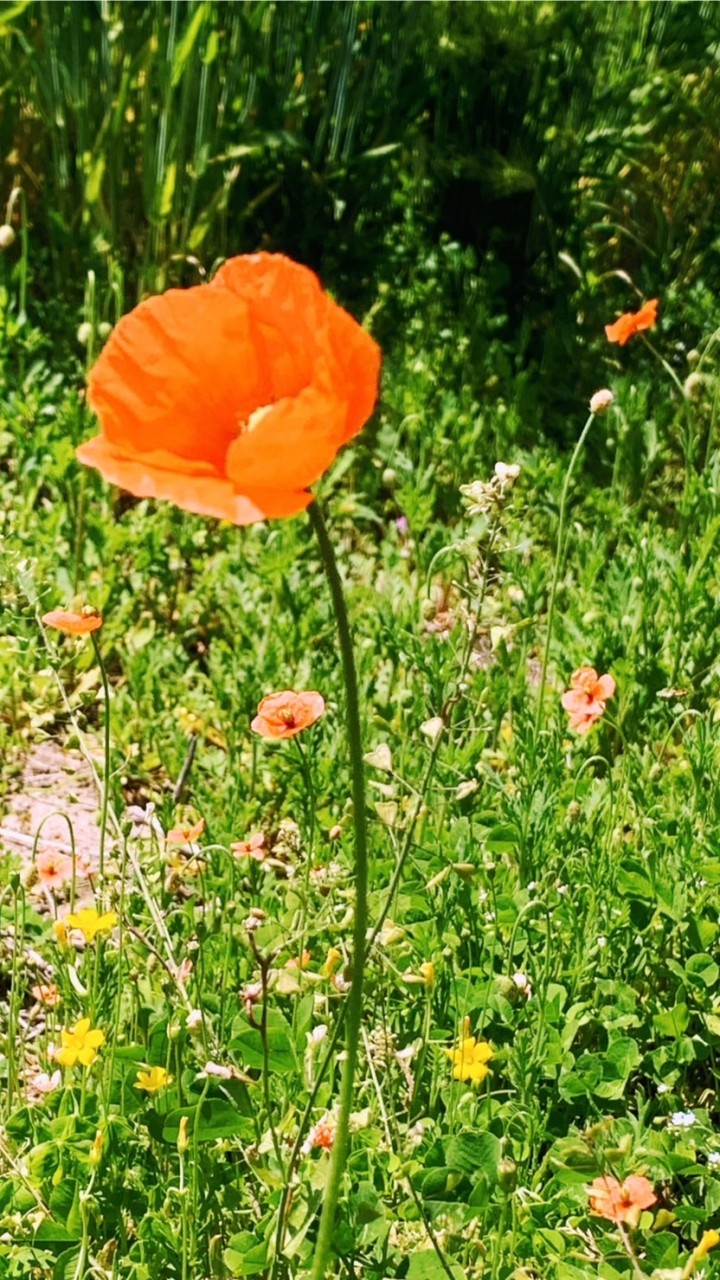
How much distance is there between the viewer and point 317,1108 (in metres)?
1.71

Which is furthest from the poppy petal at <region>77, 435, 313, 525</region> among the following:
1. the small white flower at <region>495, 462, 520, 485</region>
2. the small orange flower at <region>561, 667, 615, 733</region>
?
the small orange flower at <region>561, 667, 615, 733</region>

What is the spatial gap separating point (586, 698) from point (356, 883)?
98 cm

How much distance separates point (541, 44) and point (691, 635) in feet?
7.06

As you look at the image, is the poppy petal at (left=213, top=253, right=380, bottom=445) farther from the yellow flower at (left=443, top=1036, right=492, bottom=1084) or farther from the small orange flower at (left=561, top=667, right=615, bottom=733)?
the small orange flower at (left=561, top=667, right=615, bottom=733)

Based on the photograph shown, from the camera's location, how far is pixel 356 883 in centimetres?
110

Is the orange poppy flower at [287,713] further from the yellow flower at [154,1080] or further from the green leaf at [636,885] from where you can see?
the green leaf at [636,885]

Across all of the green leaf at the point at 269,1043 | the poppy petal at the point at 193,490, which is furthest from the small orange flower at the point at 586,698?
the poppy petal at the point at 193,490

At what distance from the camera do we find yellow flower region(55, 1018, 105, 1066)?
4.95ft

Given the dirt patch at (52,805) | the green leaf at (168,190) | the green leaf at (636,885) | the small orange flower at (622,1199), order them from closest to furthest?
1. the small orange flower at (622,1199)
2. the green leaf at (636,885)
3. the dirt patch at (52,805)
4. the green leaf at (168,190)

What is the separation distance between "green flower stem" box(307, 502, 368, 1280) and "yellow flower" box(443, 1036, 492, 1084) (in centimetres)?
39

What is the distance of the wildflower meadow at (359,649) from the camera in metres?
1.43

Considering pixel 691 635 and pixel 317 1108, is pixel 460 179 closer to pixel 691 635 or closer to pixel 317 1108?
pixel 691 635

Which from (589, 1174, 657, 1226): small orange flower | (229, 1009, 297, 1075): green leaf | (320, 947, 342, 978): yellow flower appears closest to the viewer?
(589, 1174, 657, 1226): small orange flower

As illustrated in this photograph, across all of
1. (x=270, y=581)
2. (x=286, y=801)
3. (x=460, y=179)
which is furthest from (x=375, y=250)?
(x=286, y=801)
